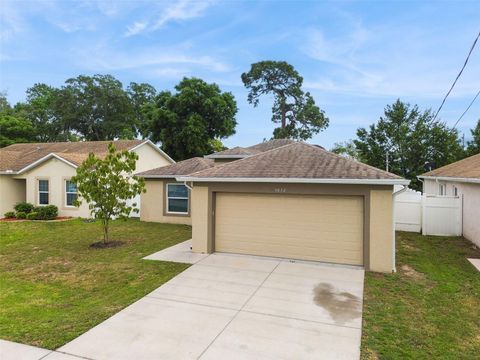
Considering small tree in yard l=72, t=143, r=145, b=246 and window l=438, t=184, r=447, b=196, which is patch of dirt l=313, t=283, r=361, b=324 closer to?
small tree in yard l=72, t=143, r=145, b=246

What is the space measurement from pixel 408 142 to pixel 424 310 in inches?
878

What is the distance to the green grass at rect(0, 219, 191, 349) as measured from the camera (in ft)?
17.8

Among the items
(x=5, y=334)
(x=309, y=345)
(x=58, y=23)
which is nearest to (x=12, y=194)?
(x=58, y=23)

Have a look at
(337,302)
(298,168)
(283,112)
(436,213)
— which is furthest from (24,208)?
(283,112)

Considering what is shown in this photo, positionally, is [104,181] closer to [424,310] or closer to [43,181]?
[424,310]

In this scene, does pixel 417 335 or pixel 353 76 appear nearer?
pixel 417 335

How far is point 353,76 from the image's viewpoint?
2002 centimetres

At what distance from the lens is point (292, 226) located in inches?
375

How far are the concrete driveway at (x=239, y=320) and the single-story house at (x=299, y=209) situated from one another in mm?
1009

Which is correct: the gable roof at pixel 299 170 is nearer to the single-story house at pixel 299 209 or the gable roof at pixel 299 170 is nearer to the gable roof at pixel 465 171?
the single-story house at pixel 299 209

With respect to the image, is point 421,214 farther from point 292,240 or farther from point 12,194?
point 12,194

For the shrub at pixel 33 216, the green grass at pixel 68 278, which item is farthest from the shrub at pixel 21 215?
the green grass at pixel 68 278

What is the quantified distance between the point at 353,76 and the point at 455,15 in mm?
8899

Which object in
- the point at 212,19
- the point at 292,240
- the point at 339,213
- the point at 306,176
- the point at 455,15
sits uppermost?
the point at 212,19
